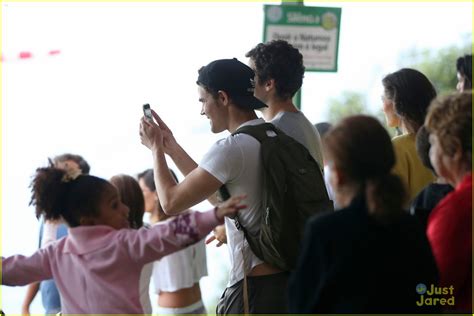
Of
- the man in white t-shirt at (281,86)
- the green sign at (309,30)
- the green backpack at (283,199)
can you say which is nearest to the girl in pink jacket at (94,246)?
the green backpack at (283,199)

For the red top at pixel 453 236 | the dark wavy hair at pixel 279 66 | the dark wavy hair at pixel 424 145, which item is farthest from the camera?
the dark wavy hair at pixel 279 66

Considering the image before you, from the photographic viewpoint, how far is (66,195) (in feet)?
11.5

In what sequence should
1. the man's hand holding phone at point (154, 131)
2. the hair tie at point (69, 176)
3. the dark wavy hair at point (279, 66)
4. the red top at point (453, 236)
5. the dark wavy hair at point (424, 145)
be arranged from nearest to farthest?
1. the red top at point (453, 236)
2. the dark wavy hair at point (424, 145)
3. the hair tie at point (69, 176)
4. the man's hand holding phone at point (154, 131)
5. the dark wavy hair at point (279, 66)

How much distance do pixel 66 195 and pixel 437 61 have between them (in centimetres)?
1474

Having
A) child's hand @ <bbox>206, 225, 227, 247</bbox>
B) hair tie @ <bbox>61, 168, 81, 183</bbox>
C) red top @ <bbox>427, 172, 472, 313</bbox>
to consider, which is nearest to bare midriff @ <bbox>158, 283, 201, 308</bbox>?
child's hand @ <bbox>206, 225, 227, 247</bbox>

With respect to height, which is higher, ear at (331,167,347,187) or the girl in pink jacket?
ear at (331,167,347,187)

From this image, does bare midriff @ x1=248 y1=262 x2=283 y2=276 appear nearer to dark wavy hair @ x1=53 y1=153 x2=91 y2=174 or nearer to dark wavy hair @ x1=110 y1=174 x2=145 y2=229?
dark wavy hair @ x1=110 y1=174 x2=145 y2=229

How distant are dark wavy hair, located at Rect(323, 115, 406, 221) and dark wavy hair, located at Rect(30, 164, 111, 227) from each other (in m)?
1.16

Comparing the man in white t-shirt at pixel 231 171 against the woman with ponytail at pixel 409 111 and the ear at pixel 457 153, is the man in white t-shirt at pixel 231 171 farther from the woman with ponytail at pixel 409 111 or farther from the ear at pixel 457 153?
the ear at pixel 457 153

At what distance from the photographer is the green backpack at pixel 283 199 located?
3.60 metres

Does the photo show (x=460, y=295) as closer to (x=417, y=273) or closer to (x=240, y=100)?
(x=417, y=273)

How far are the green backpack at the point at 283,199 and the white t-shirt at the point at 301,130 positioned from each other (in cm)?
37

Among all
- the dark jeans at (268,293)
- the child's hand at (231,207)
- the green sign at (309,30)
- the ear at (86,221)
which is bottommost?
the dark jeans at (268,293)

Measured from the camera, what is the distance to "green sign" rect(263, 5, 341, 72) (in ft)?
23.3
